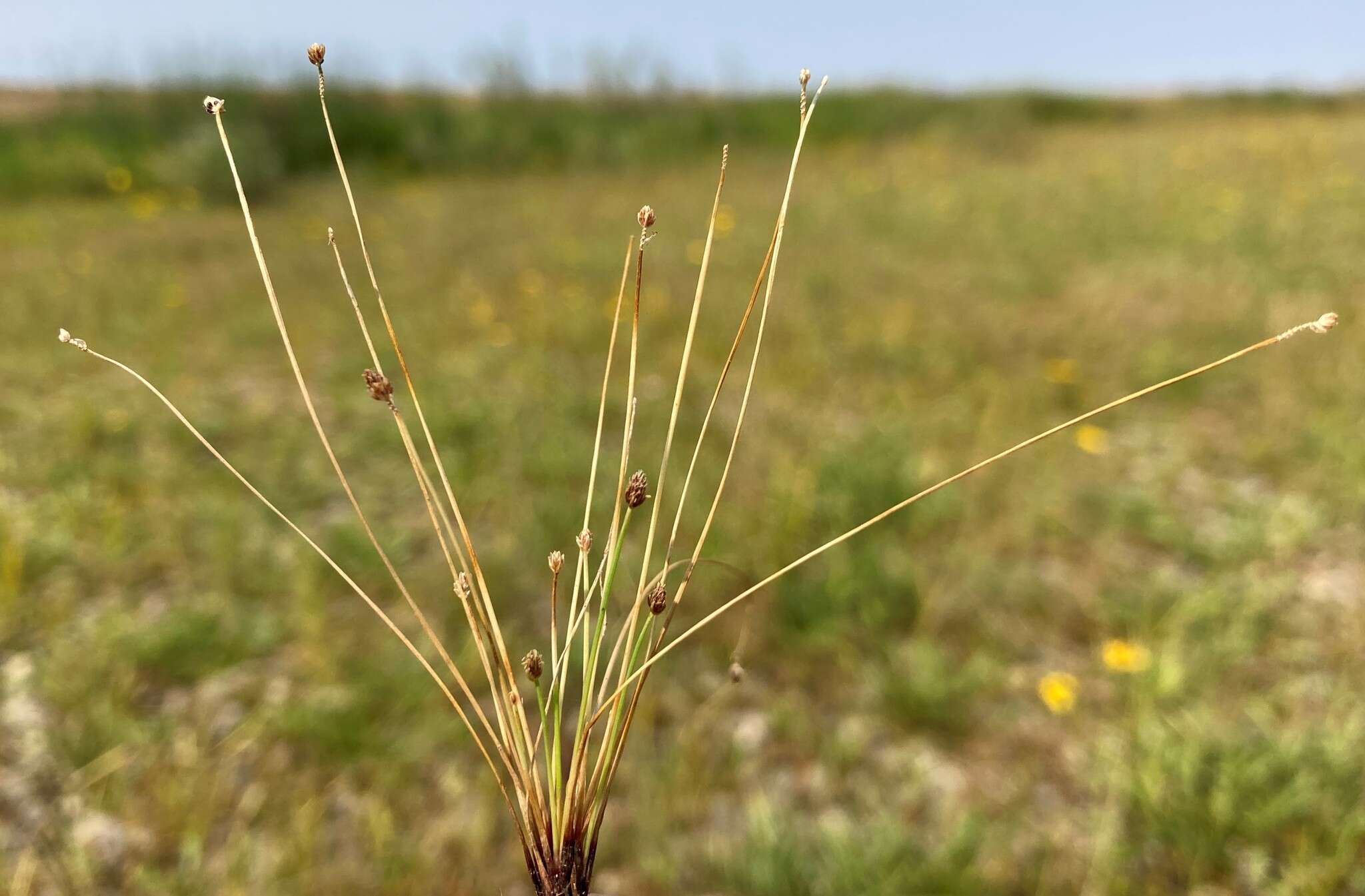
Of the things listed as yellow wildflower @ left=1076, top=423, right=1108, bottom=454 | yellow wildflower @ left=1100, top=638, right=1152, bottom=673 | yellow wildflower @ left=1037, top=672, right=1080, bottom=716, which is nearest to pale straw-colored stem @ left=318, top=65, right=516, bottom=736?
yellow wildflower @ left=1037, top=672, right=1080, bottom=716

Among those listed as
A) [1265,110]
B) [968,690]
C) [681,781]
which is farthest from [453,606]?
[1265,110]

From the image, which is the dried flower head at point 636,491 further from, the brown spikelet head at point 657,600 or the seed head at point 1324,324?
the seed head at point 1324,324

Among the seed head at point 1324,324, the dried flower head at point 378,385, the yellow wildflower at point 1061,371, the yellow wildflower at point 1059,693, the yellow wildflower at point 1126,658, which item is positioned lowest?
the yellow wildflower at point 1059,693

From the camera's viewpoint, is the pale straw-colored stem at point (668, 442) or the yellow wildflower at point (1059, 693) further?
the yellow wildflower at point (1059, 693)

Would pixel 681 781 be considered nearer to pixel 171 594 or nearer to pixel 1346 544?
pixel 171 594

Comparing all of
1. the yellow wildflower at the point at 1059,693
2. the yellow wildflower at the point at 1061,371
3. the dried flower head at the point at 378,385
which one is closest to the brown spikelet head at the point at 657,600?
the dried flower head at the point at 378,385

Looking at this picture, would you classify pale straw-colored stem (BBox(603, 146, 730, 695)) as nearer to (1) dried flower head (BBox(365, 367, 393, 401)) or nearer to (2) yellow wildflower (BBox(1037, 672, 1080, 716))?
(1) dried flower head (BBox(365, 367, 393, 401))

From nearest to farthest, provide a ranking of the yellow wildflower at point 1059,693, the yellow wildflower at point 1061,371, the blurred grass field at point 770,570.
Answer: the blurred grass field at point 770,570, the yellow wildflower at point 1059,693, the yellow wildflower at point 1061,371
